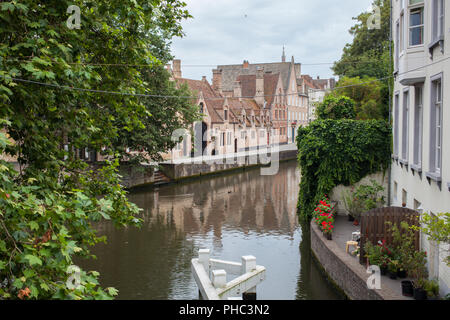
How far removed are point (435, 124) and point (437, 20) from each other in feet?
7.66

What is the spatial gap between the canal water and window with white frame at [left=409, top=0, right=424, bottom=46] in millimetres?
6904

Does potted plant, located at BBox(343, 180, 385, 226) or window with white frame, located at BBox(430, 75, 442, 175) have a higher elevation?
window with white frame, located at BBox(430, 75, 442, 175)

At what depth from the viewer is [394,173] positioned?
17172mm

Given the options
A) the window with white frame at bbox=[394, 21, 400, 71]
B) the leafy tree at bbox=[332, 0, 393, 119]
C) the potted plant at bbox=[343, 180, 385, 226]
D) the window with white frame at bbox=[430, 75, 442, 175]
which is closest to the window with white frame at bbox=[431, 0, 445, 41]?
the window with white frame at bbox=[430, 75, 442, 175]

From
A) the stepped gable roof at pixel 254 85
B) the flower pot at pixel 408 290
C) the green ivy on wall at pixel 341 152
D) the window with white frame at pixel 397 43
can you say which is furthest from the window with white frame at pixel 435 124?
the stepped gable roof at pixel 254 85

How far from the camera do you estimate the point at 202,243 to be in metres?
17.9

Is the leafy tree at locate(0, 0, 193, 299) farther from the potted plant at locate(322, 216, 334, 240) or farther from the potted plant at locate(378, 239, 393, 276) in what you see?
the potted plant at locate(322, 216, 334, 240)

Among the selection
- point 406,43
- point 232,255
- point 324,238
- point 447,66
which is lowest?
point 232,255

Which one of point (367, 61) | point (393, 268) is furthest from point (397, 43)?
point (367, 61)

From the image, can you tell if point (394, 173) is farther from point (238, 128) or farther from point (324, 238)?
point (238, 128)

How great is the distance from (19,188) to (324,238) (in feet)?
33.2

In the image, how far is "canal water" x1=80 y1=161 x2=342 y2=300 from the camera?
12.9 m

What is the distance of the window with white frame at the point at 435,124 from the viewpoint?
1030cm

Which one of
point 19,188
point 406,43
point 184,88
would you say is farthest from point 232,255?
point 184,88
